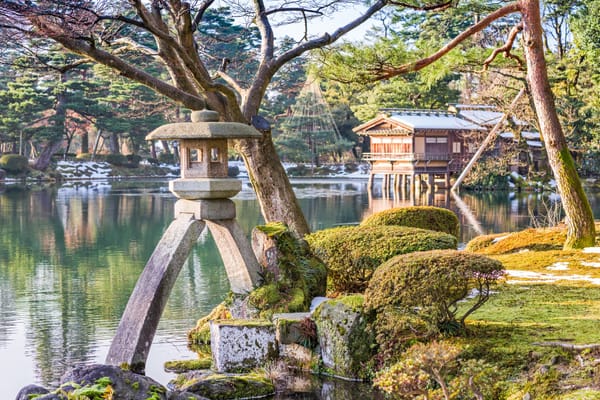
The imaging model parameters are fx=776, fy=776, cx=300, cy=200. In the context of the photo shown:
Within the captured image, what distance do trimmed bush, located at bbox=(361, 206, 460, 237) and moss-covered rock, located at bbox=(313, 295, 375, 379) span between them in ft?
14.0

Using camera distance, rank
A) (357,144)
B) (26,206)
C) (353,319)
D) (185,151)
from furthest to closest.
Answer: (357,144), (26,206), (185,151), (353,319)

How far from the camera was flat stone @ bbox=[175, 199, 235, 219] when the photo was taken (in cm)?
852

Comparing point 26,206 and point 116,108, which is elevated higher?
point 116,108

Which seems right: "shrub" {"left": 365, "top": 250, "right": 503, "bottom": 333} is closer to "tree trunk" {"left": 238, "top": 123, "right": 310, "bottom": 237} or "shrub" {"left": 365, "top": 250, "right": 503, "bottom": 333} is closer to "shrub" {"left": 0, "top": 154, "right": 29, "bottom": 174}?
"tree trunk" {"left": 238, "top": 123, "right": 310, "bottom": 237}

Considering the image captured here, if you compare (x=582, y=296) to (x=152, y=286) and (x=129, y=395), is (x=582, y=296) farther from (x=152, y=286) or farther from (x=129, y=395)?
(x=129, y=395)

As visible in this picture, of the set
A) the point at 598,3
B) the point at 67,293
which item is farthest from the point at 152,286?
the point at 598,3

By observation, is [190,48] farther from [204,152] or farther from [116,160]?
[116,160]

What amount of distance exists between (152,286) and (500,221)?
2031cm

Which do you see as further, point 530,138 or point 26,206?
point 530,138

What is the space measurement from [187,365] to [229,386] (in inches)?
53.8

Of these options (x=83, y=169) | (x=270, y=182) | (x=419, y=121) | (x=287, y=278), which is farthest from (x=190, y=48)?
(x=83, y=169)

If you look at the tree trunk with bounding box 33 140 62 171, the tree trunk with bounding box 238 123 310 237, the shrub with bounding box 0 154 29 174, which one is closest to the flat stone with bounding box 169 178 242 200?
the tree trunk with bounding box 238 123 310 237

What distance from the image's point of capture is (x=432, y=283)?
282 inches

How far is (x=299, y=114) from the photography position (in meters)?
54.3
